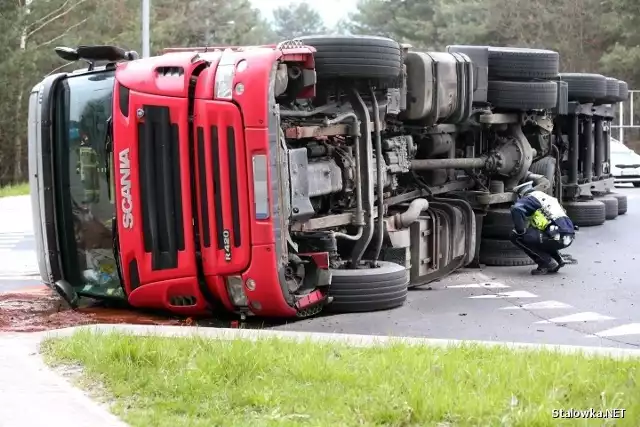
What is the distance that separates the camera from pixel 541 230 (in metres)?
10.9

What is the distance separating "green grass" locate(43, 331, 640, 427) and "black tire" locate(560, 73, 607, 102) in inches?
414

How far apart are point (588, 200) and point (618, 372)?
11.4m

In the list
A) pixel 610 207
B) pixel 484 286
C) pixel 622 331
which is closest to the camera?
pixel 622 331

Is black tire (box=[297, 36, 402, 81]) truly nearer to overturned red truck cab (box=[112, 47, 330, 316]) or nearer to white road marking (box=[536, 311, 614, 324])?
overturned red truck cab (box=[112, 47, 330, 316])

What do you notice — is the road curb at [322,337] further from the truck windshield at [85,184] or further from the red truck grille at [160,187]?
the truck windshield at [85,184]

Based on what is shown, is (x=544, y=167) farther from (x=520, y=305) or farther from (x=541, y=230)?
(x=520, y=305)

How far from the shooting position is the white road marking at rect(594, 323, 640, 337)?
763 centimetres

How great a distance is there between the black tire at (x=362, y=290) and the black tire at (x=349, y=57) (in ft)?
5.35

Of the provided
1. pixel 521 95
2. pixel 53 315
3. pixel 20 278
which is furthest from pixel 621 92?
pixel 53 315

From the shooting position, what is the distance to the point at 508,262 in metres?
11.9

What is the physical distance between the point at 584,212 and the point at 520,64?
14.9ft

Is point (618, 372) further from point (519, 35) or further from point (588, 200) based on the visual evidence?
point (519, 35)

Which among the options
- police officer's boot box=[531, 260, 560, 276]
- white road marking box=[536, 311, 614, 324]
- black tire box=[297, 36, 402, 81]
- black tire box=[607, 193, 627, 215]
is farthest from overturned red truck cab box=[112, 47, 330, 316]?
black tire box=[607, 193, 627, 215]

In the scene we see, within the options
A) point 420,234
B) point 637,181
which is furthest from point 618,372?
point 637,181
